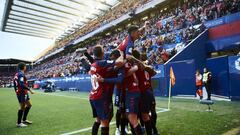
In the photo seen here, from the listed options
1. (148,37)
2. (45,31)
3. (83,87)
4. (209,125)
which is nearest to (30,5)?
(45,31)

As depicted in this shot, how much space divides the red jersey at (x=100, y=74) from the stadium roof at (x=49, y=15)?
43.4m

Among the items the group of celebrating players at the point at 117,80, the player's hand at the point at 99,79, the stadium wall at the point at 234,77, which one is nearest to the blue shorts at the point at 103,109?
the group of celebrating players at the point at 117,80

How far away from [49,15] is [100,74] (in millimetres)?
52923

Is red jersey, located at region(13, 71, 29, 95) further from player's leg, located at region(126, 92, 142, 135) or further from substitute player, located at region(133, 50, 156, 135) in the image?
player's leg, located at region(126, 92, 142, 135)

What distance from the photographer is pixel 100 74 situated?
4.44m

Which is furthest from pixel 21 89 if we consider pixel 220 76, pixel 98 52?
pixel 220 76

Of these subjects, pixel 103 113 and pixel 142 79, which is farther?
pixel 142 79

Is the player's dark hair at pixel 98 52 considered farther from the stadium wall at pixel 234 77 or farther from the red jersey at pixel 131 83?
the stadium wall at pixel 234 77

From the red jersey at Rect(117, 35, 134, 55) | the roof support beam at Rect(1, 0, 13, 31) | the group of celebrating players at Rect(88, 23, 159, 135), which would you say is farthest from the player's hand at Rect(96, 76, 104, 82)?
the roof support beam at Rect(1, 0, 13, 31)

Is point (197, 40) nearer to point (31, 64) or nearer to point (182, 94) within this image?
point (182, 94)

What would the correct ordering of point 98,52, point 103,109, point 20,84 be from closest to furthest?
point 103,109, point 98,52, point 20,84

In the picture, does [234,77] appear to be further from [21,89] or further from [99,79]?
[99,79]

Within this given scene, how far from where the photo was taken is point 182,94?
15.2 metres

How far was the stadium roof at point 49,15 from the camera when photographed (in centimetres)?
4725
